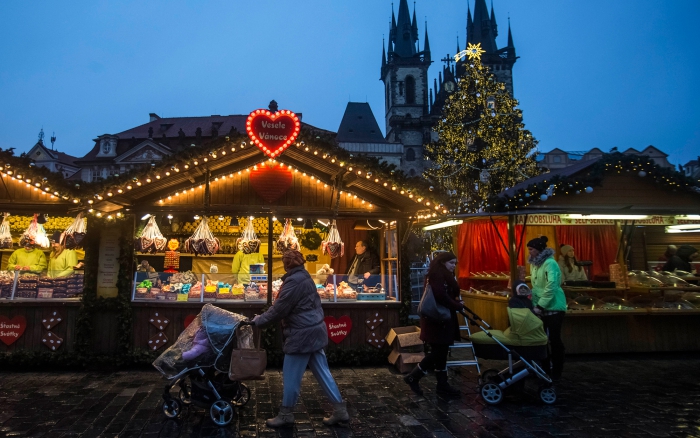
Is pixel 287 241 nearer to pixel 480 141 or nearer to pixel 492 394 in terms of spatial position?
pixel 492 394

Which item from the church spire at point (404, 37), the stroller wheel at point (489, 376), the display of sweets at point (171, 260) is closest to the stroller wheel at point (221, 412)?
the stroller wheel at point (489, 376)

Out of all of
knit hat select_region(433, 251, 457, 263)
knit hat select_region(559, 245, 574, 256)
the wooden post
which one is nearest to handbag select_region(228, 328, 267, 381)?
knit hat select_region(433, 251, 457, 263)

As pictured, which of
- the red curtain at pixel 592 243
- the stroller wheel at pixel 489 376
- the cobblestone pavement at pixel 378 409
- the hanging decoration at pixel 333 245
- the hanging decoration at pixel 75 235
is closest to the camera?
the cobblestone pavement at pixel 378 409

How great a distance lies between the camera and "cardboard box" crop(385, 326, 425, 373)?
7.23m

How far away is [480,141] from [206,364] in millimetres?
17665

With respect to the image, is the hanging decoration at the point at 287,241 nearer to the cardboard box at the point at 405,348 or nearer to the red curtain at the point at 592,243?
the cardboard box at the point at 405,348

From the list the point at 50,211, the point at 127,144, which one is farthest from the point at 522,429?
the point at 127,144

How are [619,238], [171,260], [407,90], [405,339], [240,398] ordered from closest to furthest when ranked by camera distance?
[240,398], [405,339], [619,238], [171,260], [407,90]

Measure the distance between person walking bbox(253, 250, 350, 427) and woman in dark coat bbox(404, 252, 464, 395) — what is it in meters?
1.75

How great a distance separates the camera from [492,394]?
18.4 feet

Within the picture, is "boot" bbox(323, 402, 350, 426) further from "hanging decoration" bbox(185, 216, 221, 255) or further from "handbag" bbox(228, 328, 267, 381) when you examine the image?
"hanging decoration" bbox(185, 216, 221, 255)

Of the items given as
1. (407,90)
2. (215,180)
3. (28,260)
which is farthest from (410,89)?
(28,260)

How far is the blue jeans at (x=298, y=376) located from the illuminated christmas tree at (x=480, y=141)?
15.4 meters

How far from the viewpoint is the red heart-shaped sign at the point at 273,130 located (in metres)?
6.80
